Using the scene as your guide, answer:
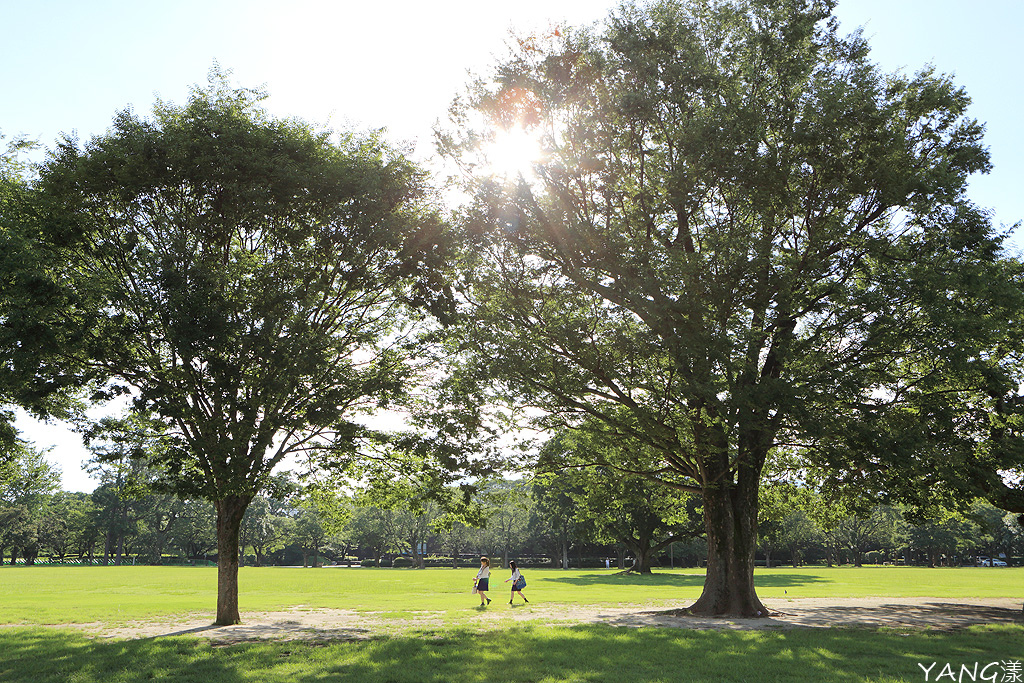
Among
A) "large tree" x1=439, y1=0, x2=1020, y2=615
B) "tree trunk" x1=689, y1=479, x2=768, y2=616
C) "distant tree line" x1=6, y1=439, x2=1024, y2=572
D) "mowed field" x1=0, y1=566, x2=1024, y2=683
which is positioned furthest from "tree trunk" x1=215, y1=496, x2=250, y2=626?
"distant tree line" x1=6, y1=439, x2=1024, y2=572

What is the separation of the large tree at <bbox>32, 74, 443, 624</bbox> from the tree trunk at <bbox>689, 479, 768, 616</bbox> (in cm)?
1077

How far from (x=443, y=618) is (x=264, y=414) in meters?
7.78

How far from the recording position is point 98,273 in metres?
16.6

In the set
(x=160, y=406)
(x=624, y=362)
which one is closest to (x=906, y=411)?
(x=624, y=362)

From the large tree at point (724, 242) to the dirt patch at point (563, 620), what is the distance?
89.7 inches

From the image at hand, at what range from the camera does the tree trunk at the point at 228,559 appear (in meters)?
18.4

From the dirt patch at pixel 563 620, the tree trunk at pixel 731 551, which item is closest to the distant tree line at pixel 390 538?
the dirt patch at pixel 563 620

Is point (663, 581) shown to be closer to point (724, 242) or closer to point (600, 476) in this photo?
point (600, 476)

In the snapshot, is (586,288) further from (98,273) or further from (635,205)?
(98,273)

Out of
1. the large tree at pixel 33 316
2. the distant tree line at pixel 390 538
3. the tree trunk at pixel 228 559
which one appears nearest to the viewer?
the large tree at pixel 33 316

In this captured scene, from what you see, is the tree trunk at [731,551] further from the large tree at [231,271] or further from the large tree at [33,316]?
the large tree at [33,316]

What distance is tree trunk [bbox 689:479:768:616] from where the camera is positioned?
65.8ft

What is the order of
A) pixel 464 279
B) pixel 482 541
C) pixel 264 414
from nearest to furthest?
pixel 264 414
pixel 464 279
pixel 482 541

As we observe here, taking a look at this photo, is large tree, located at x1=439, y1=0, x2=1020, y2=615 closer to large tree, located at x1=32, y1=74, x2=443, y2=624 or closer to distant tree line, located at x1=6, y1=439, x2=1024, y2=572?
large tree, located at x1=32, y1=74, x2=443, y2=624
